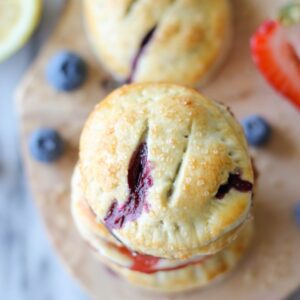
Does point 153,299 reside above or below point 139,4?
below

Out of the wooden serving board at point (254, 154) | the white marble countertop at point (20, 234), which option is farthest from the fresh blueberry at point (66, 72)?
the white marble countertop at point (20, 234)

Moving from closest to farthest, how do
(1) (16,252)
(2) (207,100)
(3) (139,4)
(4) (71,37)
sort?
(2) (207,100)
(3) (139,4)
(4) (71,37)
(1) (16,252)

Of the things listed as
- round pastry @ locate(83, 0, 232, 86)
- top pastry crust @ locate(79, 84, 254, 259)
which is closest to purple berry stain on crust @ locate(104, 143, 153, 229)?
top pastry crust @ locate(79, 84, 254, 259)

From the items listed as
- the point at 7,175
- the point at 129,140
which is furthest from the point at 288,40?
the point at 7,175

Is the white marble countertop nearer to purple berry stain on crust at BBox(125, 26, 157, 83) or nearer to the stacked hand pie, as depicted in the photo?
purple berry stain on crust at BBox(125, 26, 157, 83)

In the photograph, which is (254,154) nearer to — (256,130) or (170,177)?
(256,130)

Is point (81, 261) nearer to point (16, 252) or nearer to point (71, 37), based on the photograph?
point (16, 252)

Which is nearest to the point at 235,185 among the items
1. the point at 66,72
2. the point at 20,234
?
the point at 66,72
